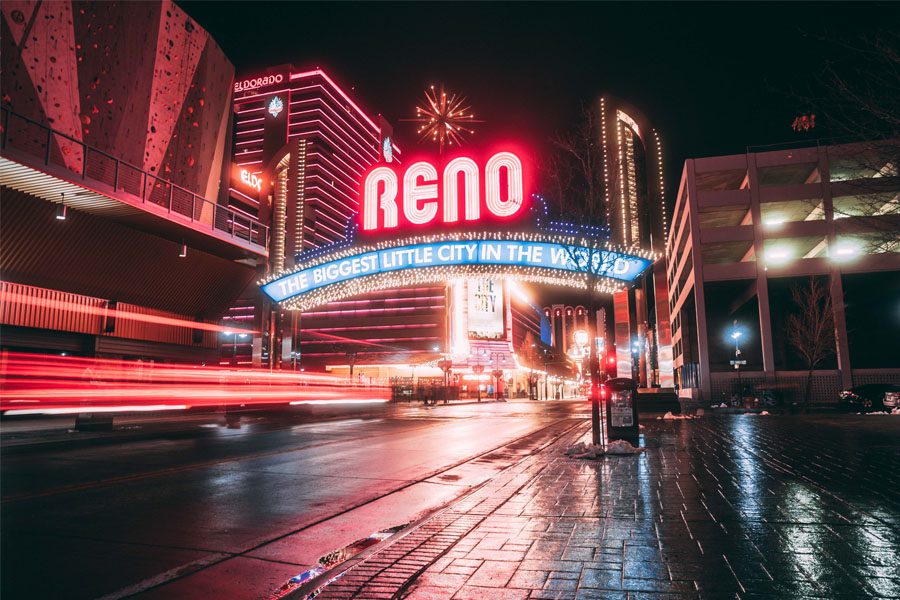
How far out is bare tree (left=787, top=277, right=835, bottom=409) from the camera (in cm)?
3456

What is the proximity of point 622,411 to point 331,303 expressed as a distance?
8838 centimetres

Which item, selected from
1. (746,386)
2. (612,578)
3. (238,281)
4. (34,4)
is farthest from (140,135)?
(746,386)

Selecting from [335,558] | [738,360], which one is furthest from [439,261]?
[738,360]

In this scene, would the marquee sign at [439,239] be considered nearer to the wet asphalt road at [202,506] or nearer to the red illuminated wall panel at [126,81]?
the red illuminated wall panel at [126,81]

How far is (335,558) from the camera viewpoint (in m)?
4.62

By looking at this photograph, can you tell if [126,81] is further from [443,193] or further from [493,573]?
[493,573]

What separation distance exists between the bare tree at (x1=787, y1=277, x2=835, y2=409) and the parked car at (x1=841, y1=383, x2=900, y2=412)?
5.16 m

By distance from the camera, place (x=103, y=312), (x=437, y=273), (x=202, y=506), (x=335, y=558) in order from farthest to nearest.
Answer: (x=437, y=273), (x=103, y=312), (x=202, y=506), (x=335, y=558)

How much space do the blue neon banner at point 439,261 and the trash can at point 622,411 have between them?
301 inches

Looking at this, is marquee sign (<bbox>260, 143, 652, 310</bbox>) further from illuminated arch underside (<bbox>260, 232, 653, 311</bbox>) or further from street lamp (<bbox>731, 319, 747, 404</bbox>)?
street lamp (<bbox>731, 319, 747, 404</bbox>)

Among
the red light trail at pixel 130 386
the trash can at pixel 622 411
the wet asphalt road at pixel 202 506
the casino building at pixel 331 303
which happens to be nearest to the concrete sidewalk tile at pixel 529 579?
the wet asphalt road at pixel 202 506

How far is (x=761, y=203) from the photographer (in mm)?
42125

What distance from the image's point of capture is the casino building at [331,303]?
82.1 feet

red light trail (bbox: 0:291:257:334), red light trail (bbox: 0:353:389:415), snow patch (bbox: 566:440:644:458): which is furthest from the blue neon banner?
snow patch (bbox: 566:440:644:458)
